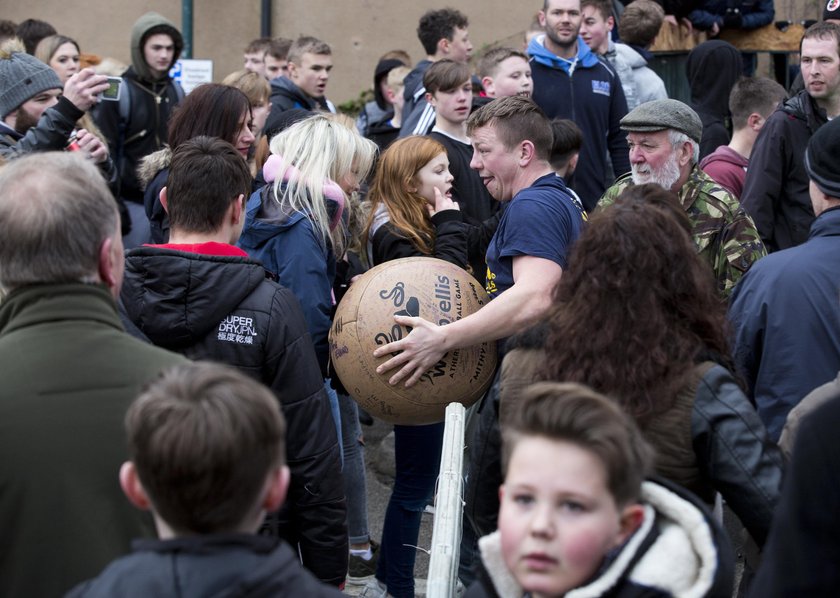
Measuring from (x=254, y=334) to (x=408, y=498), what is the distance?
176 centimetres

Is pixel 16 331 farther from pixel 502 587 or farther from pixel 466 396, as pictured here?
pixel 466 396

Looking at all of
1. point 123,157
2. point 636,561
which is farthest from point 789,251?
point 123,157

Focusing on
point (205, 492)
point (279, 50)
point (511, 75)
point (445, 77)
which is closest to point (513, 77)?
point (511, 75)

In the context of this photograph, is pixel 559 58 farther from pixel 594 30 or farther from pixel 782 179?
pixel 782 179

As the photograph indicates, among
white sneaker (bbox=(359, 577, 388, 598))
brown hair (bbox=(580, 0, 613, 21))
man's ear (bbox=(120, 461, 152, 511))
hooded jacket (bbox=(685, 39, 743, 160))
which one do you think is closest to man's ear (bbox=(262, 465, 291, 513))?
man's ear (bbox=(120, 461, 152, 511))

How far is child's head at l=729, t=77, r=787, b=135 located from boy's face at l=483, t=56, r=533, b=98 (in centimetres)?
137

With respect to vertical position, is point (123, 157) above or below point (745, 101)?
below

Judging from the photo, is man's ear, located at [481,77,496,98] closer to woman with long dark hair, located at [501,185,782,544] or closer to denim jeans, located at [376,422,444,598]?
denim jeans, located at [376,422,444,598]

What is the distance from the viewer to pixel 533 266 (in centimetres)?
444

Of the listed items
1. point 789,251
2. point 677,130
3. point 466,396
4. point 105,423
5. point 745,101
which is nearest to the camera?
point 105,423

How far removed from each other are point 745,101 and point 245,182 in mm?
4423

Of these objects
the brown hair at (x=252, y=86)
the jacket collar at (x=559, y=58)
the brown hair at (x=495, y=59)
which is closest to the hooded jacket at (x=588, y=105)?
the jacket collar at (x=559, y=58)

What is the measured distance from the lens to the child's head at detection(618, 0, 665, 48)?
9617 mm

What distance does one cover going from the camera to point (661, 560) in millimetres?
2312
